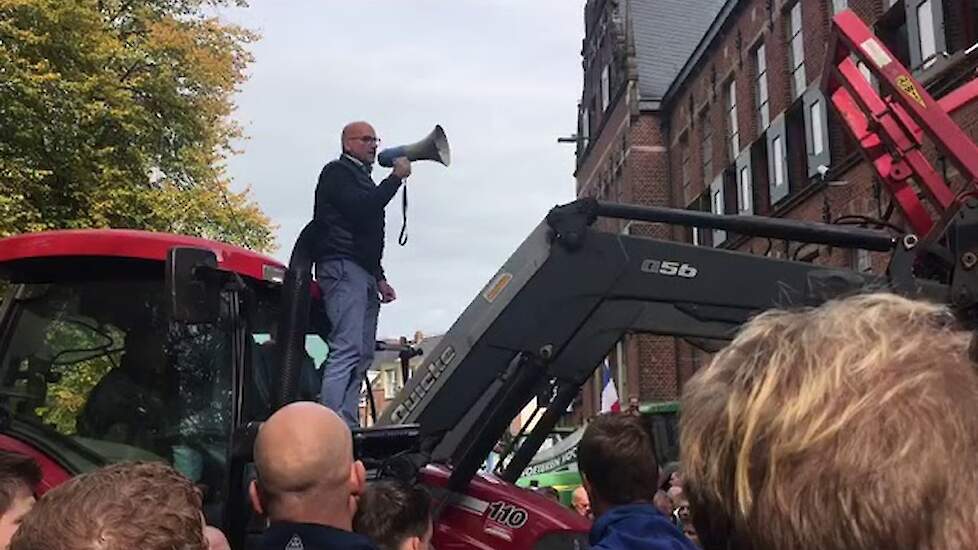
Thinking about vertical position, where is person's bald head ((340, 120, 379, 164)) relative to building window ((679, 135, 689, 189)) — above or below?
below

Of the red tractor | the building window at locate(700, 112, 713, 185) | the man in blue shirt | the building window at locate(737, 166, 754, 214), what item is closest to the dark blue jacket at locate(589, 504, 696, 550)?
→ the man in blue shirt

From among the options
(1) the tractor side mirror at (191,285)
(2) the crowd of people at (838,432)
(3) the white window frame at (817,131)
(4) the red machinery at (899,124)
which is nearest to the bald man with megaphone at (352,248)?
(1) the tractor side mirror at (191,285)

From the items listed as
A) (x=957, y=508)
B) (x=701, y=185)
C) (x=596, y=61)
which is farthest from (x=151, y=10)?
(x=596, y=61)

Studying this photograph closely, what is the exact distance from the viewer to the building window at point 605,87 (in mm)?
36688

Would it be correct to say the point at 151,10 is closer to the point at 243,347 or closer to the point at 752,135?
the point at 752,135

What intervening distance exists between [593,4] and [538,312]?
1432 inches

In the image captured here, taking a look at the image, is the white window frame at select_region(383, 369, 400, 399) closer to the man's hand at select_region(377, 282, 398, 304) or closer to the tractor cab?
the man's hand at select_region(377, 282, 398, 304)

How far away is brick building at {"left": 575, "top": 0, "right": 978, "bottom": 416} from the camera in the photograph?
14.1m

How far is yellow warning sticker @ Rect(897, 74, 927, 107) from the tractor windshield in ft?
13.5

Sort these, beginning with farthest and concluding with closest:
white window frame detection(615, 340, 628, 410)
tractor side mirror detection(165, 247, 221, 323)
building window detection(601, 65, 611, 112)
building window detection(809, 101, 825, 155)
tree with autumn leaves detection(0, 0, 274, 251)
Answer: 1. building window detection(601, 65, 611, 112)
2. white window frame detection(615, 340, 628, 410)
3. building window detection(809, 101, 825, 155)
4. tree with autumn leaves detection(0, 0, 274, 251)
5. tractor side mirror detection(165, 247, 221, 323)

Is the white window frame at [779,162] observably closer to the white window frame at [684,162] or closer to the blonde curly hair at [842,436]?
the white window frame at [684,162]

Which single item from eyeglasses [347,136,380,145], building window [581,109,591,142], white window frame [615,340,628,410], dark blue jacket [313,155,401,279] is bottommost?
white window frame [615,340,628,410]

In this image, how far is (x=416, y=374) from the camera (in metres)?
5.00

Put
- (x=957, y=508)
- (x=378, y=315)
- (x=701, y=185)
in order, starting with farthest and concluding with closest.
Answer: (x=701, y=185) → (x=378, y=315) → (x=957, y=508)
